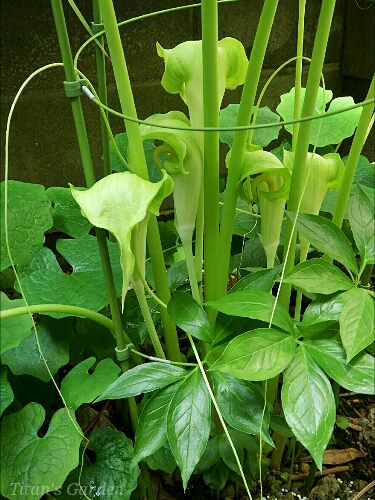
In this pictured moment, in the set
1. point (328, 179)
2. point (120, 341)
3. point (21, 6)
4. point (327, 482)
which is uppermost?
point (21, 6)

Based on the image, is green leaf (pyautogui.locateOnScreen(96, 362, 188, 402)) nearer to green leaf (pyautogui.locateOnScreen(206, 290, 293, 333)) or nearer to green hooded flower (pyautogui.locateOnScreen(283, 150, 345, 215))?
green leaf (pyautogui.locateOnScreen(206, 290, 293, 333))

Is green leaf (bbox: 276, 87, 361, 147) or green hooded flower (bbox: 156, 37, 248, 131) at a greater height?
green hooded flower (bbox: 156, 37, 248, 131)

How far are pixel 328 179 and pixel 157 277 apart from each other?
0.70 feet

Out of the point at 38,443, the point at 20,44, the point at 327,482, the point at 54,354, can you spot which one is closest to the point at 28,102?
the point at 20,44

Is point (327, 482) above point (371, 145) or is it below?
below

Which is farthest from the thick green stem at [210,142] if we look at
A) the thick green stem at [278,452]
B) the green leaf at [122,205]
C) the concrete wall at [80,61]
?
the concrete wall at [80,61]

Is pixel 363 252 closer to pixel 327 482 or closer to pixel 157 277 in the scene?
pixel 157 277

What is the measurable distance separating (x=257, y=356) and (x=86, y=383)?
0.19 m

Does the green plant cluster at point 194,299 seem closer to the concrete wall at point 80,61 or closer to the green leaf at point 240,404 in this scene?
the green leaf at point 240,404

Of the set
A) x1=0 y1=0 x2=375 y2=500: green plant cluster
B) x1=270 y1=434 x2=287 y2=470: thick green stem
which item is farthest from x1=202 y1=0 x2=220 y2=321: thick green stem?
x1=270 y1=434 x2=287 y2=470: thick green stem

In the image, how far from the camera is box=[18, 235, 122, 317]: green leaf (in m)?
0.54

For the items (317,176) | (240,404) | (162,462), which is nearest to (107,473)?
(162,462)

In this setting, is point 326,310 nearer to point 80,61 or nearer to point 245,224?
point 245,224

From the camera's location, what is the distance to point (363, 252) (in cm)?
44
